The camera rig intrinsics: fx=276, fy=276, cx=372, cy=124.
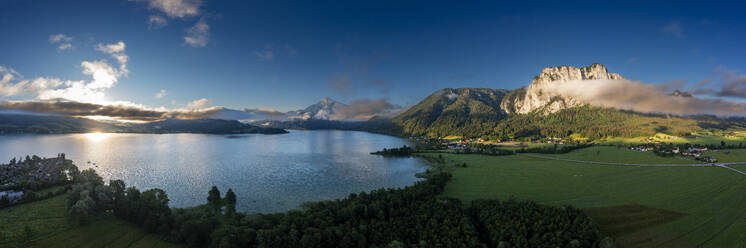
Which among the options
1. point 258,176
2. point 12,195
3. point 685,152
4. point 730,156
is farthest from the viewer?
point 685,152

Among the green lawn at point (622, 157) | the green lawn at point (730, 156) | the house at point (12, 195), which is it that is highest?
the green lawn at point (730, 156)

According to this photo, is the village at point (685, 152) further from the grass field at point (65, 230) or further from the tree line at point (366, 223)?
the grass field at point (65, 230)

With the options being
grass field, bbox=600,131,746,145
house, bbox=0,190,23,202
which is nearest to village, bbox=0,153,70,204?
house, bbox=0,190,23,202

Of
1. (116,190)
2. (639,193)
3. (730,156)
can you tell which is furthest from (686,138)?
(116,190)

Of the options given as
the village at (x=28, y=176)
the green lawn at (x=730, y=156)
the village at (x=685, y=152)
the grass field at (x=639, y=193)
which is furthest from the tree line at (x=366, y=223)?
the green lawn at (x=730, y=156)

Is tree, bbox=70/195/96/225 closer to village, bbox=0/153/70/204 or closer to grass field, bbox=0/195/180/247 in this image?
grass field, bbox=0/195/180/247

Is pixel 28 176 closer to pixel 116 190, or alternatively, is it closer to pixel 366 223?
pixel 116 190

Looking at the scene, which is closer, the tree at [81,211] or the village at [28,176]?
the tree at [81,211]
